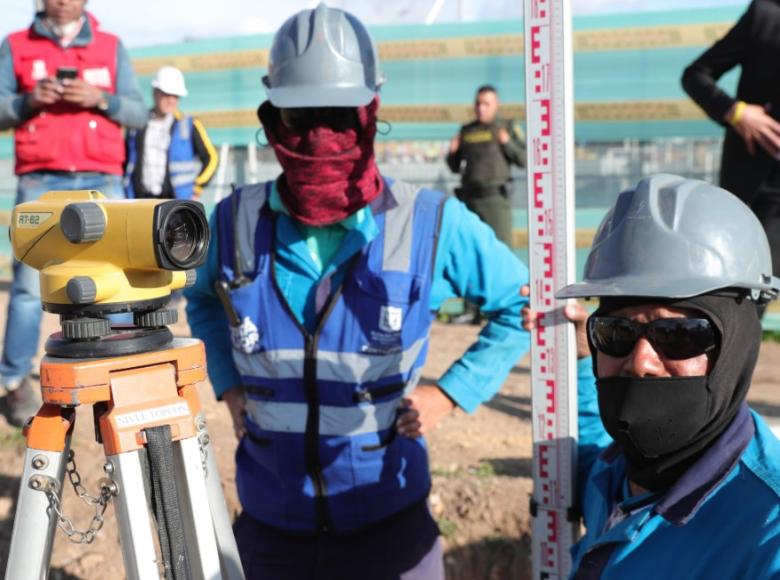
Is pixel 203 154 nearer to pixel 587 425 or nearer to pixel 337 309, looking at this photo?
pixel 337 309

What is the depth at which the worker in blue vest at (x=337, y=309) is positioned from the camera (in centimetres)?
242

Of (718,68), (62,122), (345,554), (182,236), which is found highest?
(718,68)

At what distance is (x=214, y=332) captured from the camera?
110 inches

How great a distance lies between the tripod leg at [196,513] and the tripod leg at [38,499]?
8.7 inches

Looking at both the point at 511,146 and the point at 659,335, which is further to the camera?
the point at 511,146

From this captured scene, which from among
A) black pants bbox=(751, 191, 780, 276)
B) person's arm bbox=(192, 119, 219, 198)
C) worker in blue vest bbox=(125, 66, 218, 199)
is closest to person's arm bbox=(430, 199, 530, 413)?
black pants bbox=(751, 191, 780, 276)

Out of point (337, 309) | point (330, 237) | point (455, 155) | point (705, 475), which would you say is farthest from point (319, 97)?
point (455, 155)

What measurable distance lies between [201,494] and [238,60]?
9.91 meters

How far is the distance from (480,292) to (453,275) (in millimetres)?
93

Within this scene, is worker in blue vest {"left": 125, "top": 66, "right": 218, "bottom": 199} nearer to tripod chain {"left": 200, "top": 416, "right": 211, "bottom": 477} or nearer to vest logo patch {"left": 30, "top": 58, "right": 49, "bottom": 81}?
vest logo patch {"left": 30, "top": 58, "right": 49, "bottom": 81}

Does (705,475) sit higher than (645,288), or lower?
lower

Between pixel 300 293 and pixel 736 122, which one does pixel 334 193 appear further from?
pixel 736 122

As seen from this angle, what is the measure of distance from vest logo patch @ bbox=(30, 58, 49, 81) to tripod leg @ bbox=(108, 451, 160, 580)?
350 centimetres

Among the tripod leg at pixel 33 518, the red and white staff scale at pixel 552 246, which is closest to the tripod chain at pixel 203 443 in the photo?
the tripod leg at pixel 33 518
